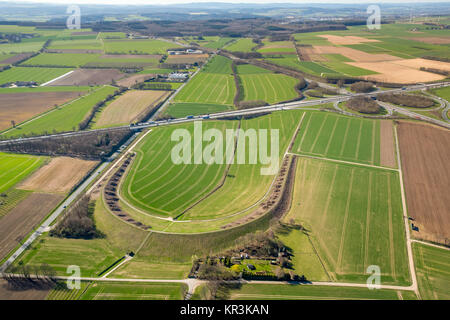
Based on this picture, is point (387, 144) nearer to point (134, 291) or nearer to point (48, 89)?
point (134, 291)

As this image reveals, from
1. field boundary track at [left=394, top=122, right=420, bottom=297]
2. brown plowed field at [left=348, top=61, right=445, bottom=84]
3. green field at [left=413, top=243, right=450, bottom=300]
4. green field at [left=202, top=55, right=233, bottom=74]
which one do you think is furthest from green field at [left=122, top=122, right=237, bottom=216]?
brown plowed field at [left=348, top=61, right=445, bottom=84]

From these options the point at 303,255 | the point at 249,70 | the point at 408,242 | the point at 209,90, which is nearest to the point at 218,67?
the point at 249,70

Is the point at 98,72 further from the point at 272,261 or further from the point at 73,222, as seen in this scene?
the point at 272,261

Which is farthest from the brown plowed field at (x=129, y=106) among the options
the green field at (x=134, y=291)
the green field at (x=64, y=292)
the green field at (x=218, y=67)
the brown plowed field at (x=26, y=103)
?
the green field at (x=134, y=291)

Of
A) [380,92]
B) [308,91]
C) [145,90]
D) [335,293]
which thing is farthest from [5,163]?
[380,92]

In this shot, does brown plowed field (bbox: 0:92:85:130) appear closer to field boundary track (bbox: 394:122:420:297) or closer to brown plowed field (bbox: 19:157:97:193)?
brown plowed field (bbox: 19:157:97:193)
